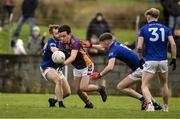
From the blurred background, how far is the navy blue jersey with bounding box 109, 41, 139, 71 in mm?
4194

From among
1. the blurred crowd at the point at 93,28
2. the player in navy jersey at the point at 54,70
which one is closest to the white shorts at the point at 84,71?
the player in navy jersey at the point at 54,70

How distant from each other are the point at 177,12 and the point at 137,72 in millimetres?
12020

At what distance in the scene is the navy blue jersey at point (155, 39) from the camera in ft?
71.3

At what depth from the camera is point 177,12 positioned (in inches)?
1384

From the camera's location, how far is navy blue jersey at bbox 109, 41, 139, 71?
75.8ft

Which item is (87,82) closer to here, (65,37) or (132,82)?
(132,82)

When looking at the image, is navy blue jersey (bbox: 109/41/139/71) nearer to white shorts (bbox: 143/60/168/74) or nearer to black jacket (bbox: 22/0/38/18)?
white shorts (bbox: 143/60/168/74)

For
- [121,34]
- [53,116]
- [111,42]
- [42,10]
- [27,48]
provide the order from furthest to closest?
[42,10] < [121,34] < [27,48] < [111,42] < [53,116]

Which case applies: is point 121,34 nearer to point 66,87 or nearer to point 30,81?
point 30,81

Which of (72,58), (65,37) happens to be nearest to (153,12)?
(72,58)

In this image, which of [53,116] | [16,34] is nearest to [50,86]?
[16,34]

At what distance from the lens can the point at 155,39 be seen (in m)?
21.7

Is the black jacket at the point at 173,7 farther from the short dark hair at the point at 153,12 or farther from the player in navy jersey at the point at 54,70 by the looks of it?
the short dark hair at the point at 153,12

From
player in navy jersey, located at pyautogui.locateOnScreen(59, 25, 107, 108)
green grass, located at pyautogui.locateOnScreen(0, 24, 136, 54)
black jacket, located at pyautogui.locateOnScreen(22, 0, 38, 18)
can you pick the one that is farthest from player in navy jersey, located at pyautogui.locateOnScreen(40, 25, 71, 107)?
black jacket, located at pyautogui.locateOnScreen(22, 0, 38, 18)
